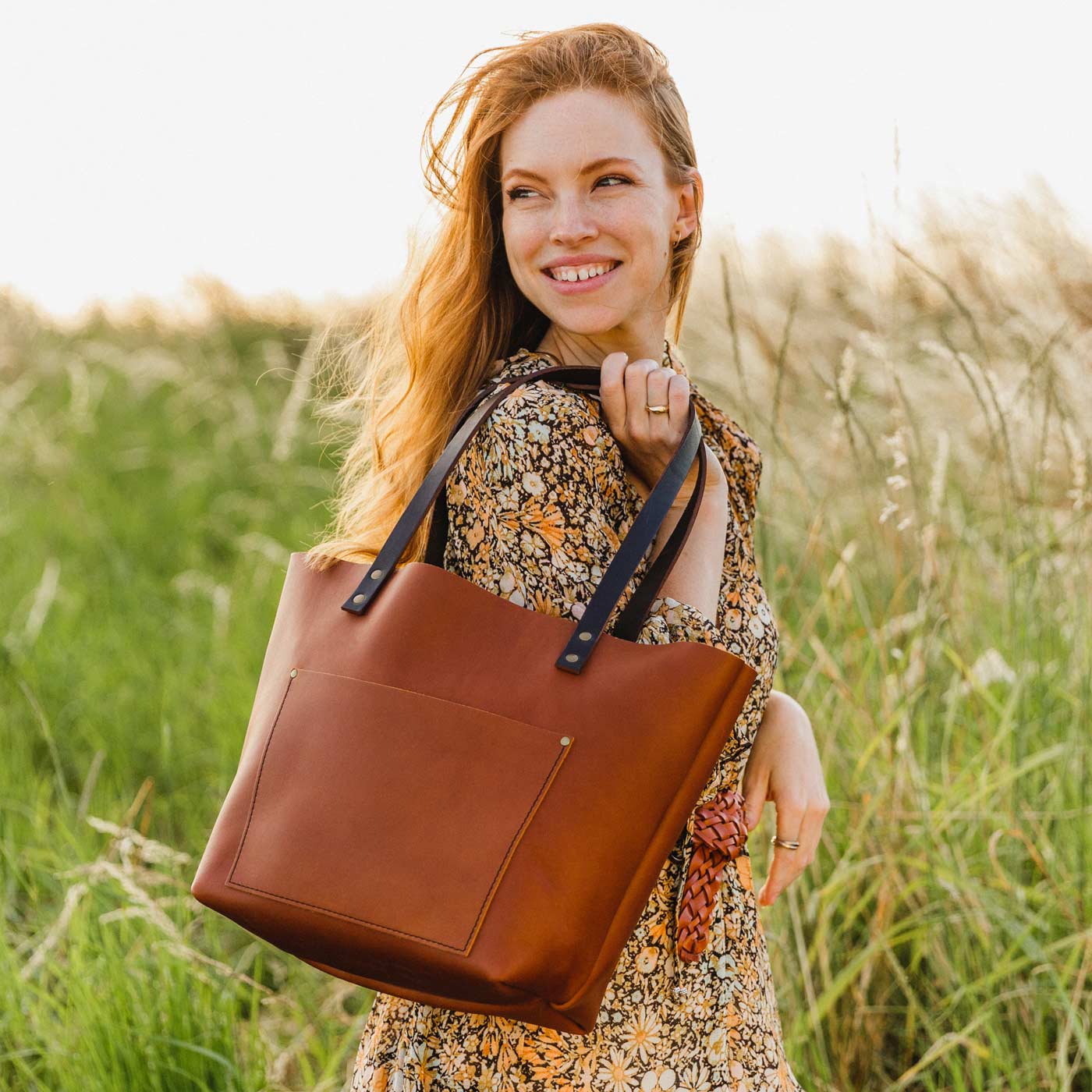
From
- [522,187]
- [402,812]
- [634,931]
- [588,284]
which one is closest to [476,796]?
[402,812]

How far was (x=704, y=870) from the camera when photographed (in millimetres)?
1365

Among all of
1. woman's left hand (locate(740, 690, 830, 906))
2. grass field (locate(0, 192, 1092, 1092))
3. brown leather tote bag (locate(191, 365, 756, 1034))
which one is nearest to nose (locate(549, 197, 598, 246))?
brown leather tote bag (locate(191, 365, 756, 1034))

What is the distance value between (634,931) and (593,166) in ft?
3.01

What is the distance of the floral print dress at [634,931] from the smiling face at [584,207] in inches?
4.3

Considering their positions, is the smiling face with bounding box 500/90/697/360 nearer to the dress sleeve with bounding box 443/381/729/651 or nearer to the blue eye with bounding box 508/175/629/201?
the blue eye with bounding box 508/175/629/201

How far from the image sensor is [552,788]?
116cm

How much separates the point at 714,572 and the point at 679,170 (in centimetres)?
58

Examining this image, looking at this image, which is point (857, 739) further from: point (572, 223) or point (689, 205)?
point (572, 223)

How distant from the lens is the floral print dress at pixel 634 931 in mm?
1305

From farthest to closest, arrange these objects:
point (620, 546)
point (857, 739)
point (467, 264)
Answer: point (857, 739) → point (467, 264) → point (620, 546)

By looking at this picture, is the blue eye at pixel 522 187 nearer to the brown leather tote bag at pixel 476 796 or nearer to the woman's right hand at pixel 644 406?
the woman's right hand at pixel 644 406

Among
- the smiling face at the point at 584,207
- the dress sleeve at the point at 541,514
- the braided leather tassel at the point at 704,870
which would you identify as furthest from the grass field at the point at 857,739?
the braided leather tassel at the point at 704,870

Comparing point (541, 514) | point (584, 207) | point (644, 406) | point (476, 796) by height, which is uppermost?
point (584, 207)

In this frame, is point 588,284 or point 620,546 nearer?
point 620,546
